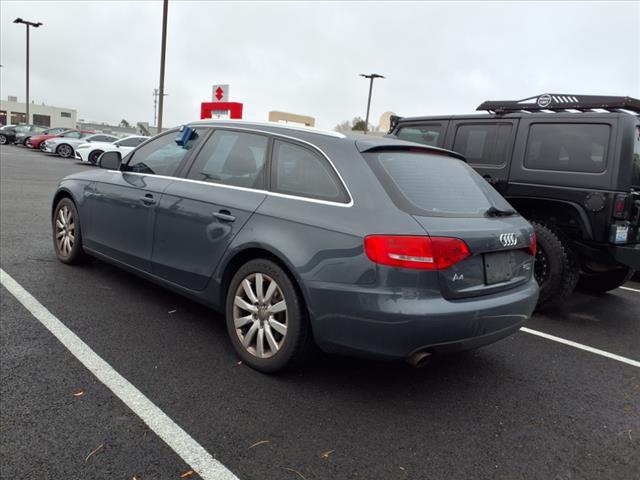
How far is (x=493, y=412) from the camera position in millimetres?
2982

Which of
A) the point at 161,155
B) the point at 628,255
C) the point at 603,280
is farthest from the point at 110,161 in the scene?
the point at 603,280

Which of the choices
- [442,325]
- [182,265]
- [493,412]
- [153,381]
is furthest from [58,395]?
[493,412]

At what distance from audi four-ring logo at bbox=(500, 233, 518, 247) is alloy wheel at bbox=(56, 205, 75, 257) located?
409cm

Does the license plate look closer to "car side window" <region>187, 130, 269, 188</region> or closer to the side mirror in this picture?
"car side window" <region>187, 130, 269, 188</region>

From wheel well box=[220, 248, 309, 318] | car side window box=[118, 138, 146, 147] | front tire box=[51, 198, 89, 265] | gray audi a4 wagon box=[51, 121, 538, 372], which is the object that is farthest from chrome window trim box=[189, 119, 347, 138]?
car side window box=[118, 138, 146, 147]

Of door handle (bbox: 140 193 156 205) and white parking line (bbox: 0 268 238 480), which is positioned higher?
door handle (bbox: 140 193 156 205)

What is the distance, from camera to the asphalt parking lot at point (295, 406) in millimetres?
2338

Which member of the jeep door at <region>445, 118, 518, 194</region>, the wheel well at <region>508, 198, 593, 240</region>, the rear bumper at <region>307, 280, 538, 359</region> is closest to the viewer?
the rear bumper at <region>307, 280, 538, 359</region>

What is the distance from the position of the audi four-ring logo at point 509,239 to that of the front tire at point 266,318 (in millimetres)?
1289

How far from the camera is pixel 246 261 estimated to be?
3.31m

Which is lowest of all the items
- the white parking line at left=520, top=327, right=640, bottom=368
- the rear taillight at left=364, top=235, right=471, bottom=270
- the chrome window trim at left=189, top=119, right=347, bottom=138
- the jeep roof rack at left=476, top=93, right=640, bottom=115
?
the white parking line at left=520, top=327, right=640, bottom=368

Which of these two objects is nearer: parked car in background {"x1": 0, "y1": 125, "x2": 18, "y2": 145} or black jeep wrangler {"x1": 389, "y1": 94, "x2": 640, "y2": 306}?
black jeep wrangler {"x1": 389, "y1": 94, "x2": 640, "y2": 306}

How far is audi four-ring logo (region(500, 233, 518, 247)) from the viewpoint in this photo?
120 inches

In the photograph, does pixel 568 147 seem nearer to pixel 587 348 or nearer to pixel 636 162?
pixel 636 162
